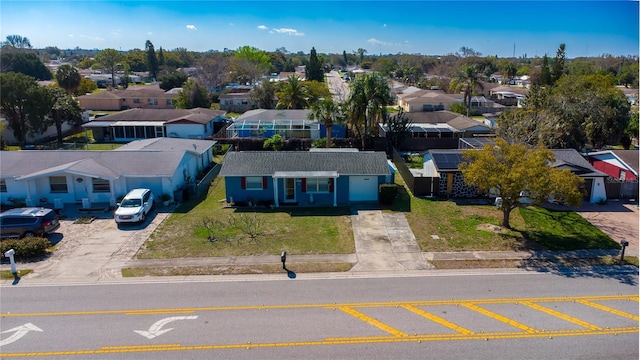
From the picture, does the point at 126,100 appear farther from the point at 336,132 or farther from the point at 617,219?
the point at 617,219

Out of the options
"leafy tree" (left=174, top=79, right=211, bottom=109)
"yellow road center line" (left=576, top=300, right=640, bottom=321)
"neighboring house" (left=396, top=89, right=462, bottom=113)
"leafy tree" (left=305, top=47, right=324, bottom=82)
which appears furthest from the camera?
"leafy tree" (left=305, top=47, right=324, bottom=82)

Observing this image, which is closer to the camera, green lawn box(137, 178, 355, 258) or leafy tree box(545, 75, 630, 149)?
green lawn box(137, 178, 355, 258)

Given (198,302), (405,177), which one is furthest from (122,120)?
(198,302)

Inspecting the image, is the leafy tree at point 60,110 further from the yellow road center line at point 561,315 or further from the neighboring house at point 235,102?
the yellow road center line at point 561,315

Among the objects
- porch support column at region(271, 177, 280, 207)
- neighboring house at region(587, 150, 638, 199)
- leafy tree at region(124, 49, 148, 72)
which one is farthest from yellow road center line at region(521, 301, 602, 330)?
leafy tree at region(124, 49, 148, 72)

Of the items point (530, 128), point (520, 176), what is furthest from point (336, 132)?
point (520, 176)

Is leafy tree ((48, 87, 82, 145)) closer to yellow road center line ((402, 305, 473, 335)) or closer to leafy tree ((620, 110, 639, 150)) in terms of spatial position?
yellow road center line ((402, 305, 473, 335))
